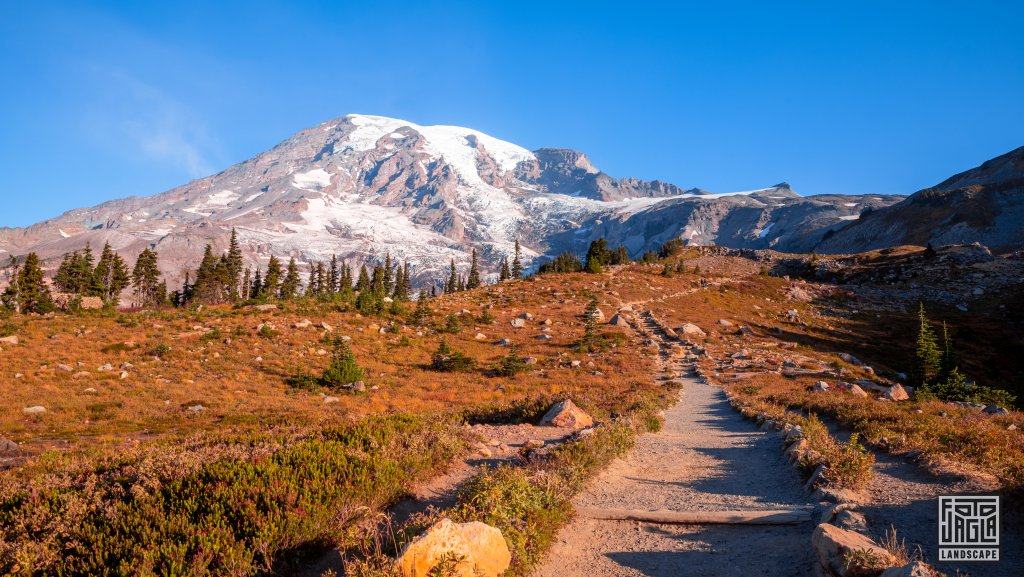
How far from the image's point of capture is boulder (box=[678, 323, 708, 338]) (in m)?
41.0

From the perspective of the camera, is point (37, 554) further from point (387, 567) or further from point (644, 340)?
point (644, 340)

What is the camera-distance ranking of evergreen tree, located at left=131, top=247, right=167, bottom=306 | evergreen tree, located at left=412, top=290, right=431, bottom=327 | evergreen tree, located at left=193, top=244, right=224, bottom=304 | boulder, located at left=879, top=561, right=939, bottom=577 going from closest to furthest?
boulder, located at left=879, top=561, right=939, bottom=577
evergreen tree, located at left=412, top=290, right=431, bottom=327
evergreen tree, located at left=193, top=244, right=224, bottom=304
evergreen tree, located at left=131, top=247, right=167, bottom=306

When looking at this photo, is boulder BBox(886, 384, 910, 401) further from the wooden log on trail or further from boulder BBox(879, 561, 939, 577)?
boulder BBox(879, 561, 939, 577)

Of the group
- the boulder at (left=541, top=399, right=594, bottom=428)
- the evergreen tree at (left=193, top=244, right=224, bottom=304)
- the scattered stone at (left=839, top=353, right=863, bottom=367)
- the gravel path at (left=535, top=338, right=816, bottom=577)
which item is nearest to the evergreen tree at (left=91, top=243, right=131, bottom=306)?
the evergreen tree at (left=193, top=244, right=224, bottom=304)

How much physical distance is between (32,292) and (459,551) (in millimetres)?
83907

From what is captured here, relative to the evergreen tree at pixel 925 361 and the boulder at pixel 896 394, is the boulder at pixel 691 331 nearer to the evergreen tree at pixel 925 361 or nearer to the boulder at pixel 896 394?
the evergreen tree at pixel 925 361

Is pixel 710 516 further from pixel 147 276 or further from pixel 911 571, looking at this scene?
pixel 147 276

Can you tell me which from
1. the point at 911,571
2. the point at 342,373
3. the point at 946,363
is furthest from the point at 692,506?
the point at 946,363

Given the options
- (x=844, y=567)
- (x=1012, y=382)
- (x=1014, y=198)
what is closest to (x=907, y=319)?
(x=1012, y=382)

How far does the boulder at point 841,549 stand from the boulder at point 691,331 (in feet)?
120

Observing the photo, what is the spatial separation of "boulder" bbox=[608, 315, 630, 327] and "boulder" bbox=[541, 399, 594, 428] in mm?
30143

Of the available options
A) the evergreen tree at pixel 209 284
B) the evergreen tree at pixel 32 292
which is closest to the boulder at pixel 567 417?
the evergreen tree at pixel 32 292

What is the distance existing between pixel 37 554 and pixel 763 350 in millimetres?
40266

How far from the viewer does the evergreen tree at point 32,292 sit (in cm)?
5701
